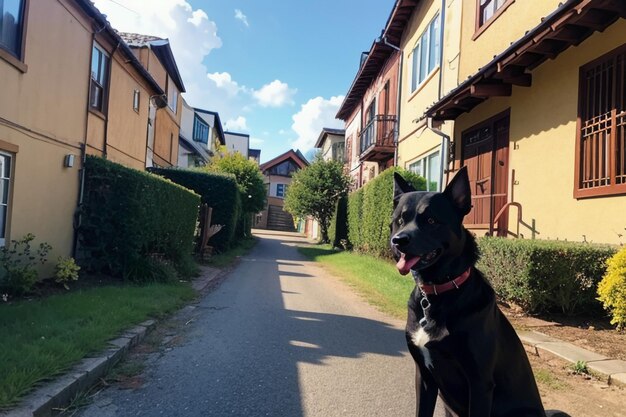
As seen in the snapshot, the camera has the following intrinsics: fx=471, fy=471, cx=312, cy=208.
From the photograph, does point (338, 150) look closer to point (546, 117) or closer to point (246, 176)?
point (246, 176)

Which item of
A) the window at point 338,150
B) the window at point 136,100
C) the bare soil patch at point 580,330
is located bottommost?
the bare soil patch at point 580,330

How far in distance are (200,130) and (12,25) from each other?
31583mm

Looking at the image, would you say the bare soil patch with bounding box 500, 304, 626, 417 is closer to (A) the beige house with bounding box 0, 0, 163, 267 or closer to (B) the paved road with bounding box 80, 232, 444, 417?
(B) the paved road with bounding box 80, 232, 444, 417

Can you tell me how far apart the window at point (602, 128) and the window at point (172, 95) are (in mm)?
19233

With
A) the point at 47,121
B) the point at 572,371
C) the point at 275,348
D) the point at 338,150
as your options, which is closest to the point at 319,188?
the point at 338,150

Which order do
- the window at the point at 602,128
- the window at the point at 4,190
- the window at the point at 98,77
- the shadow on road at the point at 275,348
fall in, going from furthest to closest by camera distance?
the window at the point at 98,77 → the window at the point at 4,190 → the window at the point at 602,128 → the shadow on road at the point at 275,348

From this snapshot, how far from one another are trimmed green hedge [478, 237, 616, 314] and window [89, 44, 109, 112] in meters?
9.10

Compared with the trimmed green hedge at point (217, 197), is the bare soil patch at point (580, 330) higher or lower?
lower

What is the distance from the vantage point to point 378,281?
10.9 meters

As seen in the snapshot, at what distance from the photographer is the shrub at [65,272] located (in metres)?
7.79

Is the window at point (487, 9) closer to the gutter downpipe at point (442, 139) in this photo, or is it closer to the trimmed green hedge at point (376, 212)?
the gutter downpipe at point (442, 139)

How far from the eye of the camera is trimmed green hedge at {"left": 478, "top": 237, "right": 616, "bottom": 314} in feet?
19.5

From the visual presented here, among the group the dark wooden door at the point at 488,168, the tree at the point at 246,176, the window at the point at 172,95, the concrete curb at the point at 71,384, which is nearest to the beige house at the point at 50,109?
the concrete curb at the point at 71,384

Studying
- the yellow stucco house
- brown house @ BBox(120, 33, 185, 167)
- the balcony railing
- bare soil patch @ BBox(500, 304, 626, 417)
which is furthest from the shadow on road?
brown house @ BBox(120, 33, 185, 167)
